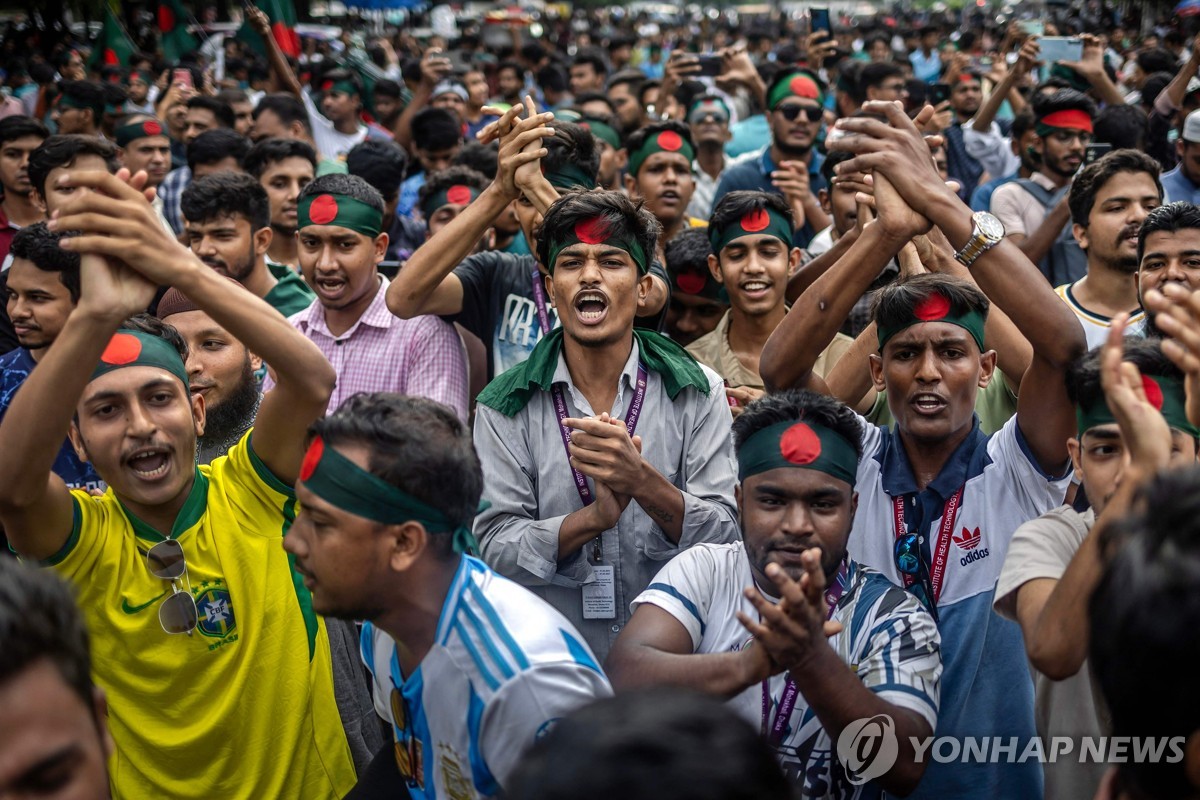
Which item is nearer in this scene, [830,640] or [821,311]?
[830,640]

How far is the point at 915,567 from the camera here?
3.07 metres

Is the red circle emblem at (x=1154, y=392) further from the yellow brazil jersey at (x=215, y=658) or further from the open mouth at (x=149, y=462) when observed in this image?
the open mouth at (x=149, y=462)

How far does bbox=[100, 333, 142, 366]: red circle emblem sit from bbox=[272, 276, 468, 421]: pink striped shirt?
1.36 meters

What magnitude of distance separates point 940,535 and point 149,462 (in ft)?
7.00

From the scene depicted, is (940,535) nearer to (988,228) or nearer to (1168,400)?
(1168,400)

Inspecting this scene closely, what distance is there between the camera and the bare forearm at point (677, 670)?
231 cm

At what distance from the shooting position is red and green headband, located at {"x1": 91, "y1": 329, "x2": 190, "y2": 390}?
2875 mm

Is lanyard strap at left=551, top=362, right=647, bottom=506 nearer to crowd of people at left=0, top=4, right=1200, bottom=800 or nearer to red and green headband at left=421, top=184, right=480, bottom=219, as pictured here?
crowd of people at left=0, top=4, right=1200, bottom=800

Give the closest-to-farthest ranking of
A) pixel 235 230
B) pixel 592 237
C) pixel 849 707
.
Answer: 1. pixel 849 707
2. pixel 592 237
3. pixel 235 230

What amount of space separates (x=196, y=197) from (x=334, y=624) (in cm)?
277

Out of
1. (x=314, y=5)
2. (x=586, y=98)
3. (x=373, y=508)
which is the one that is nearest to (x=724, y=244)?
(x=373, y=508)

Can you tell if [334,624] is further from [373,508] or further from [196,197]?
[196,197]

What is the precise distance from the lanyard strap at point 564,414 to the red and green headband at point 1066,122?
4.39 m

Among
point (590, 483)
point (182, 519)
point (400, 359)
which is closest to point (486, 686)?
point (182, 519)
